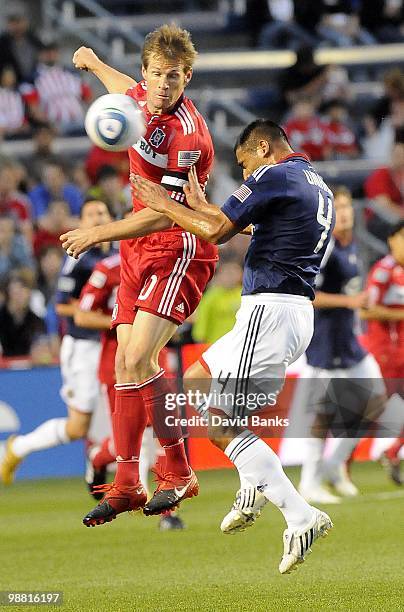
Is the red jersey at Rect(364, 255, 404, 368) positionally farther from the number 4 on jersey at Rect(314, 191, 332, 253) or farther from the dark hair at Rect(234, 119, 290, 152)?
the dark hair at Rect(234, 119, 290, 152)

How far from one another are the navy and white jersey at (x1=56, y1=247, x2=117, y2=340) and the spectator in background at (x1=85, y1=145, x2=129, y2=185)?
4.94 m

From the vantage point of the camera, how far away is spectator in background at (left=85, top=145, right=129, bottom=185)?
1770 cm

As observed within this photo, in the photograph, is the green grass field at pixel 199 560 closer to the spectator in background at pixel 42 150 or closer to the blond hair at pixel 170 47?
the blond hair at pixel 170 47

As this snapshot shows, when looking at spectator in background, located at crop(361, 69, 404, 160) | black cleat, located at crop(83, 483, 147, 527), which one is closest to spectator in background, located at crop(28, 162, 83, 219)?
spectator in background, located at crop(361, 69, 404, 160)

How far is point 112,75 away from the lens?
28.1 feet

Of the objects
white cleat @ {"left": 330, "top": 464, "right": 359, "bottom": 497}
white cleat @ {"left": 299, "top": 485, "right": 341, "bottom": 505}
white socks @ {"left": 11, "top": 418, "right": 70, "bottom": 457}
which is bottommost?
white cleat @ {"left": 330, "top": 464, "right": 359, "bottom": 497}

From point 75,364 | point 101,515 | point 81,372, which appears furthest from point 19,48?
point 101,515

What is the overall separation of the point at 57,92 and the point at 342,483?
758cm

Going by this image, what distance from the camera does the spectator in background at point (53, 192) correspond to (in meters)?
17.3

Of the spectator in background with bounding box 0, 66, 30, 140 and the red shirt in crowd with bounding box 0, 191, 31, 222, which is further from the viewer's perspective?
the spectator in background with bounding box 0, 66, 30, 140

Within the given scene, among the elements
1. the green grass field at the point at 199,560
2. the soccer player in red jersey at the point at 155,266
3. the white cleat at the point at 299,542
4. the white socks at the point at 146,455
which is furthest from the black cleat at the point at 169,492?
the white socks at the point at 146,455

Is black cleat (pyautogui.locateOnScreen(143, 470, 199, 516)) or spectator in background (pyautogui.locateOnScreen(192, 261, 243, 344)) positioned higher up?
black cleat (pyautogui.locateOnScreen(143, 470, 199, 516))

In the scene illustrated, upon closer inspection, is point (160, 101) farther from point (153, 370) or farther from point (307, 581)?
point (307, 581)

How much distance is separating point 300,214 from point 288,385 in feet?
20.3
